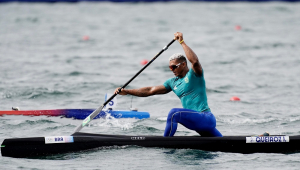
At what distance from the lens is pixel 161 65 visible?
18.1m

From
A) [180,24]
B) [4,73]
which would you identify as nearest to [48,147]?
[4,73]

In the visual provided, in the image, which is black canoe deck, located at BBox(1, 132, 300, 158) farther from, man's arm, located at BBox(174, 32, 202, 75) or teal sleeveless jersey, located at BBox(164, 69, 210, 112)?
man's arm, located at BBox(174, 32, 202, 75)

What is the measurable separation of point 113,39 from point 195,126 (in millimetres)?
17346

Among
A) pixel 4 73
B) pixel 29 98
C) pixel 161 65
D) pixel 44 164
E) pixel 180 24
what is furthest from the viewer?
pixel 180 24

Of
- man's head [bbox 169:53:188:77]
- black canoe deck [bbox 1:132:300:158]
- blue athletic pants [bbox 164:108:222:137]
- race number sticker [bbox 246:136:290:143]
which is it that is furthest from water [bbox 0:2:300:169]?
man's head [bbox 169:53:188:77]

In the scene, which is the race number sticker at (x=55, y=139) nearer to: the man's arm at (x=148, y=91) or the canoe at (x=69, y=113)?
the man's arm at (x=148, y=91)

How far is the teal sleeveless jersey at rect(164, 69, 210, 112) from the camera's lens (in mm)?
7461

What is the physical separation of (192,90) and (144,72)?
934 cm

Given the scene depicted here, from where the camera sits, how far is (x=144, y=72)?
1680 cm

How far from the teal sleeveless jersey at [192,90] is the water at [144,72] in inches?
28.5

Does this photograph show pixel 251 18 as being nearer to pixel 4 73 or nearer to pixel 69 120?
pixel 4 73

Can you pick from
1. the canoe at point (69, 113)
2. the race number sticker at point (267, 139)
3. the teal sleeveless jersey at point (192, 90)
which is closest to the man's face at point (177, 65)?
the teal sleeveless jersey at point (192, 90)

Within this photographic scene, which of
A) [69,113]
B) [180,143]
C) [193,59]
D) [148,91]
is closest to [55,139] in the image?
[148,91]

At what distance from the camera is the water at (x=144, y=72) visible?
7659mm
